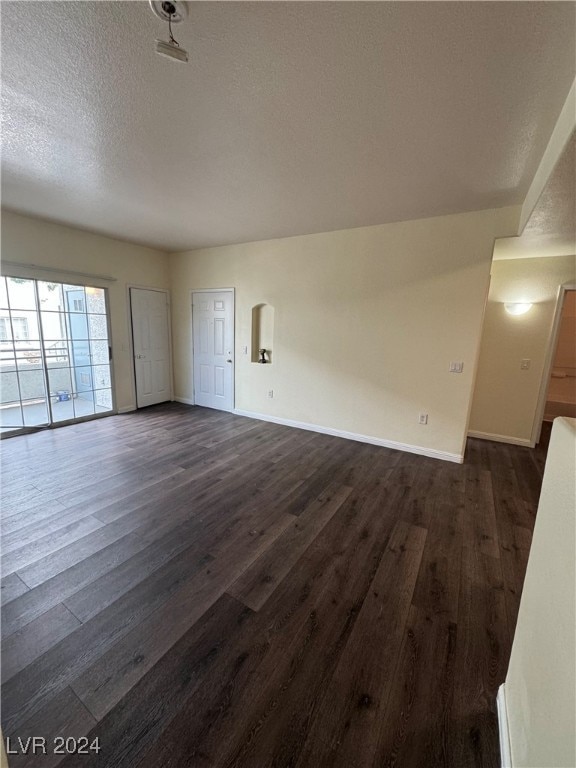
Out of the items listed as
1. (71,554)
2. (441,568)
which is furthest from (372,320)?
(71,554)

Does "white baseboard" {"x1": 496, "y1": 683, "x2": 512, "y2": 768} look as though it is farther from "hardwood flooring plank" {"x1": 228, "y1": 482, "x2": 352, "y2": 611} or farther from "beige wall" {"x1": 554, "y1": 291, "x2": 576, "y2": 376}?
"beige wall" {"x1": 554, "y1": 291, "x2": 576, "y2": 376}

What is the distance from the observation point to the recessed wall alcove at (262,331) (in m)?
4.84

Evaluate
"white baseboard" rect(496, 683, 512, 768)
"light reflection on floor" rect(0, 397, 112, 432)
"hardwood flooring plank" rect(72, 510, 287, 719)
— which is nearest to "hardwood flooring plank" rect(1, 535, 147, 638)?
"hardwood flooring plank" rect(72, 510, 287, 719)

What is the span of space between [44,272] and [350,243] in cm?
412

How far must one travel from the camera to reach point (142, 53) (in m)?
1.49

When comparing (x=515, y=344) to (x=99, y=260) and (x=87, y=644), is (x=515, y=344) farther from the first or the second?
(x=99, y=260)

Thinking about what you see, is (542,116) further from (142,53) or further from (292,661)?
(292,661)

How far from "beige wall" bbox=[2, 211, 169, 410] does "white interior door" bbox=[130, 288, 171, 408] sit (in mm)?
136

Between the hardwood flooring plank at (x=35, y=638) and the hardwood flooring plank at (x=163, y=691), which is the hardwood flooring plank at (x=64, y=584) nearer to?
the hardwood flooring plank at (x=35, y=638)

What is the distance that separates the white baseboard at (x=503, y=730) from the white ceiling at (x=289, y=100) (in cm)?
279

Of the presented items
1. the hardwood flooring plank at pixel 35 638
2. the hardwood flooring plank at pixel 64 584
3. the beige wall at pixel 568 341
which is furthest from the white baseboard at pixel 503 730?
the beige wall at pixel 568 341

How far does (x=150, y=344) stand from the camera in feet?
18.1

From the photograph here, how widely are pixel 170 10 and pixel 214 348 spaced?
4.33 meters

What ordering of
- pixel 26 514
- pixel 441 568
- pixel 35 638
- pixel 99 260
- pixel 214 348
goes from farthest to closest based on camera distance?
1. pixel 214 348
2. pixel 99 260
3. pixel 26 514
4. pixel 441 568
5. pixel 35 638
